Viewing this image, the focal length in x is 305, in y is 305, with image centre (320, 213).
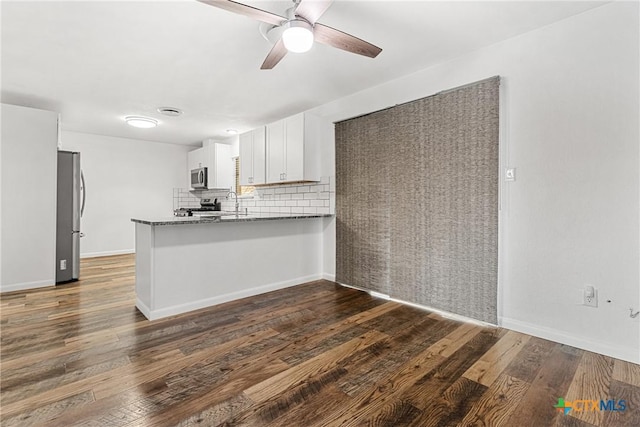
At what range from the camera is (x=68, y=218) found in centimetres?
402

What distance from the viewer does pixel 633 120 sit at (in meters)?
1.92

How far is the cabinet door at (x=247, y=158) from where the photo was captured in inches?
188

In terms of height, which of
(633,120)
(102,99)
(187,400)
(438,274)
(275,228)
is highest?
(102,99)

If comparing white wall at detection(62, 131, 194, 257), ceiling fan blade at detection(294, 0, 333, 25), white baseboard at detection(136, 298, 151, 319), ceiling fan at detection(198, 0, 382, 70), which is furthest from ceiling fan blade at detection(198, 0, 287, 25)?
white wall at detection(62, 131, 194, 257)

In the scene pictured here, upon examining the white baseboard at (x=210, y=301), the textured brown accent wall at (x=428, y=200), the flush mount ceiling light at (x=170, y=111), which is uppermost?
the flush mount ceiling light at (x=170, y=111)

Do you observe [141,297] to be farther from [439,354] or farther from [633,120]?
[633,120]

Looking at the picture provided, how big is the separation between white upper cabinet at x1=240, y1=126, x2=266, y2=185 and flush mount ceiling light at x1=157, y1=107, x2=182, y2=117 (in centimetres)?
102

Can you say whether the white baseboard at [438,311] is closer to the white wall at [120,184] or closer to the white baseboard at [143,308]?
the white baseboard at [143,308]

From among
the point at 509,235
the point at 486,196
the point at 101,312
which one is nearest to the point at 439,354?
the point at 509,235

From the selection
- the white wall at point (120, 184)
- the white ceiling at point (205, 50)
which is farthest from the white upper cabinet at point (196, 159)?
the white ceiling at point (205, 50)

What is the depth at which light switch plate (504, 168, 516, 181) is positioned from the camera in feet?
7.89

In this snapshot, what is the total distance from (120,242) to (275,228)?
417 centimetres

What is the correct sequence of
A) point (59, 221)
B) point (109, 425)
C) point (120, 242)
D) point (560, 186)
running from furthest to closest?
point (120, 242)
point (59, 221)
point (560, 186)
point (109, 425)

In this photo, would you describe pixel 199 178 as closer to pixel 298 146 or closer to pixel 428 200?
pixel 298 146
